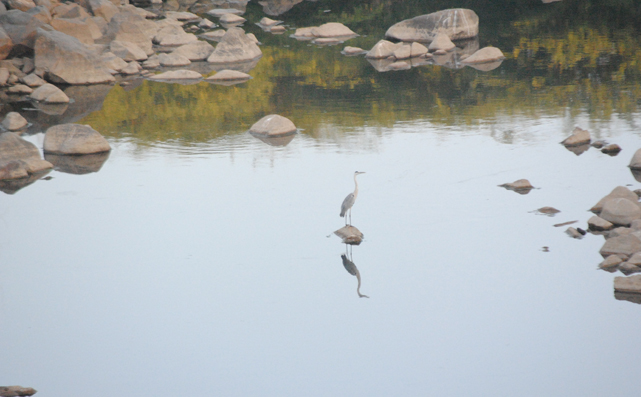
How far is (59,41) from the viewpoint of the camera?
61.1 feet

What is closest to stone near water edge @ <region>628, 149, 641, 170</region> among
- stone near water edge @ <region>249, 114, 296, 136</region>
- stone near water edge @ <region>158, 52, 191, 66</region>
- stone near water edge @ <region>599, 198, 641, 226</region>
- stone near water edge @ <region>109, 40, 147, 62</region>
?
stone near water edge @ <region>599, 198, 641, 226</region>

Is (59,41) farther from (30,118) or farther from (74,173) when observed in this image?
(74,173)

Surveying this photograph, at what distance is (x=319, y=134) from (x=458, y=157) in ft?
9.94

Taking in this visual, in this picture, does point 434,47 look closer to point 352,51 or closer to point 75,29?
point 352,51

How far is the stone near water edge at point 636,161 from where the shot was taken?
35.8 feet

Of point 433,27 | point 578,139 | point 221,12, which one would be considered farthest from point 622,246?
point 221,12

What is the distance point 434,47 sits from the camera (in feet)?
73.0

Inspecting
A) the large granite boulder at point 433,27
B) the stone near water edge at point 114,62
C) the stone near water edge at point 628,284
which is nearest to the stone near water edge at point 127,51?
the stone near water edge at point 114,62

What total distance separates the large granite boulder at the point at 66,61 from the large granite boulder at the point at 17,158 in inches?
272

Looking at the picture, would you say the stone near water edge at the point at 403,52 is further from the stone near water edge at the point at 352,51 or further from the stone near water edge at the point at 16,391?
the stone near water edge at the point at 16,391

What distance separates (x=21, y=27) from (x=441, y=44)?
11.7 meters

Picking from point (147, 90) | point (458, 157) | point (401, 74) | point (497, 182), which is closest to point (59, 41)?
point (147, 90)

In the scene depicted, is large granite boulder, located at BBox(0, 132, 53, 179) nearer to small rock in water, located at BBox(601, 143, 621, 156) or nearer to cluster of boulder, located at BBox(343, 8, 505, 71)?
small rock in water, located at BBox(601, 143, 621, 156)

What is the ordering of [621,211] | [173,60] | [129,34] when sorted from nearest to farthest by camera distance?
[621,211] → [173,60] → [129,34]
